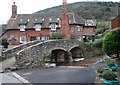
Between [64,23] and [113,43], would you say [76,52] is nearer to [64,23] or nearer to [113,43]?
[64,23]

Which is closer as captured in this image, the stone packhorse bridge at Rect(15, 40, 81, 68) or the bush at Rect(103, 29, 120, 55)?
the bush at Rect(103, 29, 120, 55)

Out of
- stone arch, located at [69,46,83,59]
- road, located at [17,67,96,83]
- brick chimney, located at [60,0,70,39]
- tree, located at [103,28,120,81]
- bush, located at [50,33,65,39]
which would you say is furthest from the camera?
brick chimney, located at [60,0,70,39]

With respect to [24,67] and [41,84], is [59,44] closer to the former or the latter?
[24,67]

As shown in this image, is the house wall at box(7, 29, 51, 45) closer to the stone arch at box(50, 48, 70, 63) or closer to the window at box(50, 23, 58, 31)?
the window at box(50, 23, 58, 31)

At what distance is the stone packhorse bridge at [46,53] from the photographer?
25775mm

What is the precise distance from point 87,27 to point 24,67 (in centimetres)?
2433

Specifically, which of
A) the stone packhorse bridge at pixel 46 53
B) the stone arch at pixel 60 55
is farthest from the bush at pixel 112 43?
the stone arch at pixel 60 55

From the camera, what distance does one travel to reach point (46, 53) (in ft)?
101

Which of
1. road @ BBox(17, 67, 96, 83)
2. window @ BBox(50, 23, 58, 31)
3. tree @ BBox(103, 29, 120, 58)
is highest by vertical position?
window @ BBox(50, 23, 58, 31)

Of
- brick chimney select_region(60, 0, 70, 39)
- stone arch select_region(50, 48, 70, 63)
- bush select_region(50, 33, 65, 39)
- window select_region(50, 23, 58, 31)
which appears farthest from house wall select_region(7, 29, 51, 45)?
stone arch select_region(50, 48, 70, 63)

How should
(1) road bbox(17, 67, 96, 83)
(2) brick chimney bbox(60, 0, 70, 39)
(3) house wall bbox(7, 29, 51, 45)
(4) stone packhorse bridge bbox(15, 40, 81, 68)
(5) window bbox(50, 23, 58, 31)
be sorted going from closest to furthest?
(1) road bbox(17, 67, 96, 83) < (4) stone packhorse bridge bbox(15, 40, 81, 68) < (2) brick chimney bbox(60, 0, 70, 39) < (5) window bbox(50, 23, 58, 31) < (3) house wall bbox(7, 29, 51, 45)

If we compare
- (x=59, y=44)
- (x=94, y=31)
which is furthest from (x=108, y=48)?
(x=94, y=31)

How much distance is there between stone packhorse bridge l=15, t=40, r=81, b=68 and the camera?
25.8 m

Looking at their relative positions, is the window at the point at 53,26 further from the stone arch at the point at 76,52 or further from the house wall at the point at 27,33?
the stone arch at the point at 76,52
